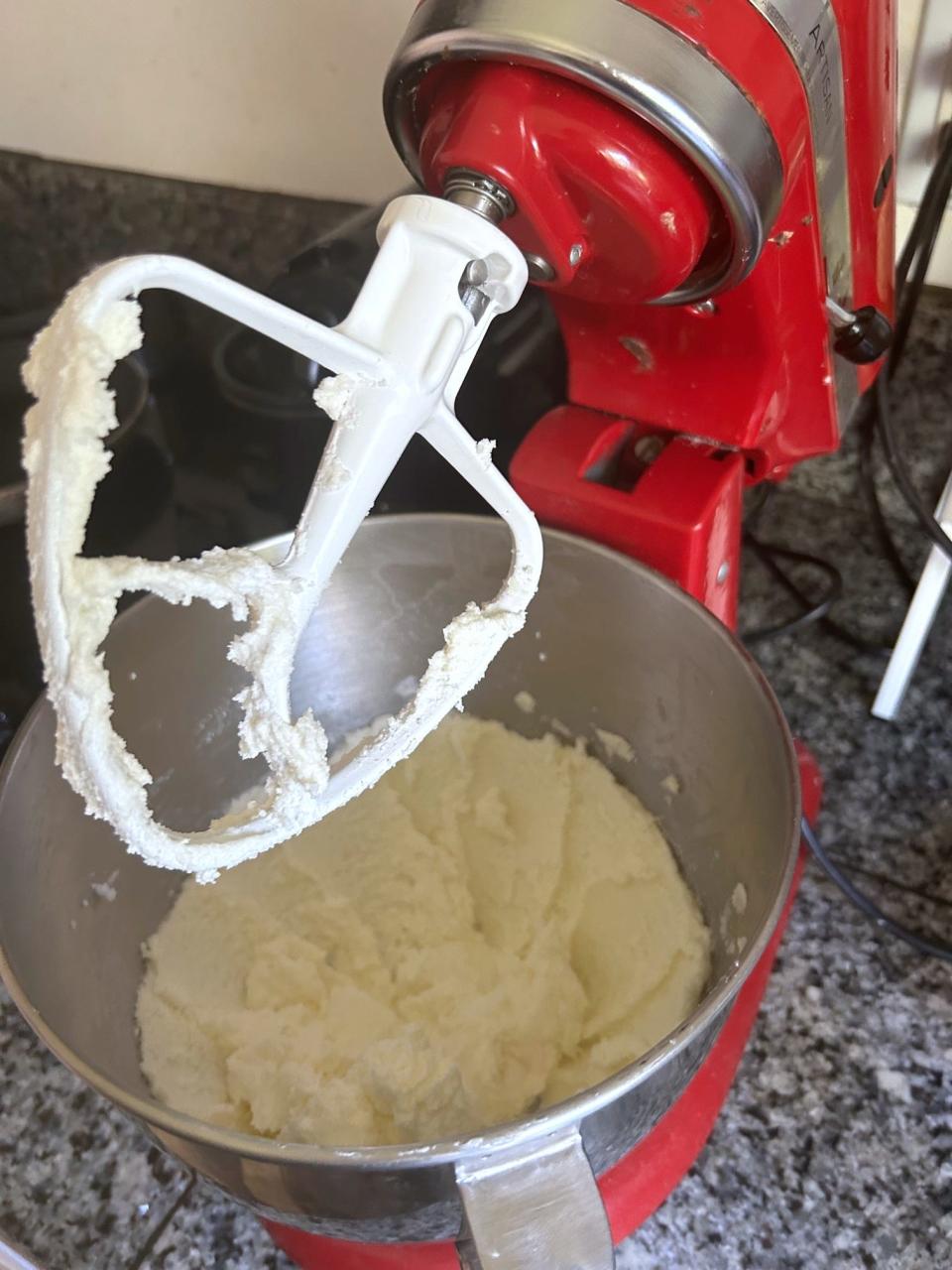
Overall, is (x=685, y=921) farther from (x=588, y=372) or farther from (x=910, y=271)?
(x=910, y=271)

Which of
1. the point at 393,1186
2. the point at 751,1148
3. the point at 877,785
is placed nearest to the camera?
the point at 393,1186

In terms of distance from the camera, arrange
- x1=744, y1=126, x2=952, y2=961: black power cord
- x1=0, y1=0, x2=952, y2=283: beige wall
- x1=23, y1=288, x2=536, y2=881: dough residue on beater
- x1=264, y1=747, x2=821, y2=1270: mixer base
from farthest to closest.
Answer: x1=0, y1=0, x2=952, y2=283: beige wall < x1=744, y1=126, x2=952, y2=961: black power cord < x1=264, y1=747, x2=821, y2=1270: mixer base < x1=23, y1=288, x2=536, y2=881: dough residue on beater

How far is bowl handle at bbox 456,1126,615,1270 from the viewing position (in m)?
0.33

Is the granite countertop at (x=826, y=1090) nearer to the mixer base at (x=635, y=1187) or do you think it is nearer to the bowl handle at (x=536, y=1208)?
the mixer base at (x=635, y=1187)

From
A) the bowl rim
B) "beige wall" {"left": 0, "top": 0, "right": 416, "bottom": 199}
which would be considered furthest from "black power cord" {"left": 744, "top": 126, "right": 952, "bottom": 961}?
"beige wall" {"left": 0, "top": 0, "right": 416, "bottom": 199}

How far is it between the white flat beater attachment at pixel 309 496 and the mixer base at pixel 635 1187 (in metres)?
0.20

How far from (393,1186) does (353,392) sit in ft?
0.85

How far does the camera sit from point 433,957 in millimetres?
554

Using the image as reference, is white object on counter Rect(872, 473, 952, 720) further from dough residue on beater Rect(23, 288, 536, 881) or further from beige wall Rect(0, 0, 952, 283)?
dough residue on beater Rect(23, 288, 536, 881)

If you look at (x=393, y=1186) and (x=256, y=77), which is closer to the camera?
(x=393, y=1186)

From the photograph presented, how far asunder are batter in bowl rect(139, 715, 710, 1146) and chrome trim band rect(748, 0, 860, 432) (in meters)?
0.28

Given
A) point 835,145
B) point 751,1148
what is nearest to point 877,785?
point 751,1148

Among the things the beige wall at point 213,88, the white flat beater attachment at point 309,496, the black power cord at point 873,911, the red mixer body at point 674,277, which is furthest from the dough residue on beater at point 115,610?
the beige wall at point 213,88

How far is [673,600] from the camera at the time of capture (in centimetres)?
53
